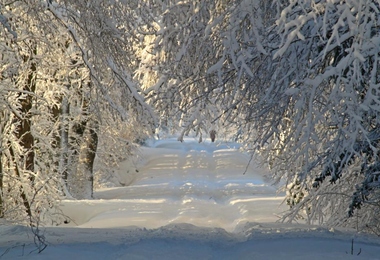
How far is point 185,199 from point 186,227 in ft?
39.8

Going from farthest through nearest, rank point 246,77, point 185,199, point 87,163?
point 87,163
point 185,199
point 246,77

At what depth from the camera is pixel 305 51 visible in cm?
644

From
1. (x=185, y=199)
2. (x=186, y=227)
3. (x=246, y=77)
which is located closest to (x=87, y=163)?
(x=185, y=199)

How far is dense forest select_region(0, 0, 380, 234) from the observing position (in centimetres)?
559

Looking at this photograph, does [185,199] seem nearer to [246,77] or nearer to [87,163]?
[87,163]

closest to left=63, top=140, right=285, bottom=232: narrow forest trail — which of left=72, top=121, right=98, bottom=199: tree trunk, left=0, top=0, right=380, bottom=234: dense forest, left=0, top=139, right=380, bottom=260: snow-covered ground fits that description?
left=0, top=139, right=380, bottom=260: snow-covered ground

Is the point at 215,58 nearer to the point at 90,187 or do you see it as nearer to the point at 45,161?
the point at 45,161

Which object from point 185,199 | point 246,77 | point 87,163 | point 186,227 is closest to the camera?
point 246,77

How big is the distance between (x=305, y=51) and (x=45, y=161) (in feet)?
35.0

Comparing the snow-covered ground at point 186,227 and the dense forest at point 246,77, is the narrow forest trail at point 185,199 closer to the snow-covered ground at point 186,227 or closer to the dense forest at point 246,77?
the snow-covered ground at point 186,227

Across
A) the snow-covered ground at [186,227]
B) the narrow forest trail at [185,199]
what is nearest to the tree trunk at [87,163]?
the narrow forest trail at [185,199]

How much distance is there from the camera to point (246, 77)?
764cm

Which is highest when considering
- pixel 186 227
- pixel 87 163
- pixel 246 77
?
pixel 246 77

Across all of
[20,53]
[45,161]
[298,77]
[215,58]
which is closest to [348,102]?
[298,77]
